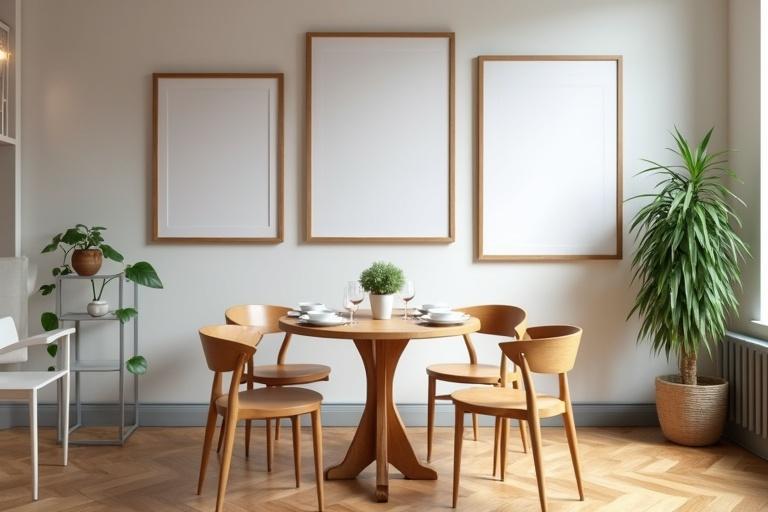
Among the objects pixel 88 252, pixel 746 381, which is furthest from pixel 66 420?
pixel 746 381

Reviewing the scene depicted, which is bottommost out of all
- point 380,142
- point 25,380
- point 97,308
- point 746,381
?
point 746,381

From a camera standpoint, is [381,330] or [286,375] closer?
[381,330]

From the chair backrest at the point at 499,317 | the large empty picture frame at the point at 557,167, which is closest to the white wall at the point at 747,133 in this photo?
the large empty picture frame at the point at 557,167

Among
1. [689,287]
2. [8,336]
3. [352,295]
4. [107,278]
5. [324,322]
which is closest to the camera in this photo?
[324,322]

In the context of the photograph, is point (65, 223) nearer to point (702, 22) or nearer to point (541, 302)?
point (541, 302)

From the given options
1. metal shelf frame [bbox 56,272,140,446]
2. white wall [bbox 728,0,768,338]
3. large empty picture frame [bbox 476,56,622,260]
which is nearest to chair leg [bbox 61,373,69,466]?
metal shelf frame [bbox 56,272,140,446]

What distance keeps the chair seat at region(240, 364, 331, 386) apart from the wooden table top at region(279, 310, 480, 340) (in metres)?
0.44

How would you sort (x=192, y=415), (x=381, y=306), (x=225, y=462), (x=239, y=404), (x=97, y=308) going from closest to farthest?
(x=225, y=462)
(x=239, y=404)
(x=381, y=306)
(x=97, y=308)
(x=192, y=415)

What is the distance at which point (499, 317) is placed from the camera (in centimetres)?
375

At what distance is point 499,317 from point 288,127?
6.15ft

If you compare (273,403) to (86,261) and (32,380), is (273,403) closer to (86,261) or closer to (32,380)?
(32,380)

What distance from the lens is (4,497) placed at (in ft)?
9.93

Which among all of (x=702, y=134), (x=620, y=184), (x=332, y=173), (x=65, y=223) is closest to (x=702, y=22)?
(x=702, y=134)

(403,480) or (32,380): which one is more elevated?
(32,380)
